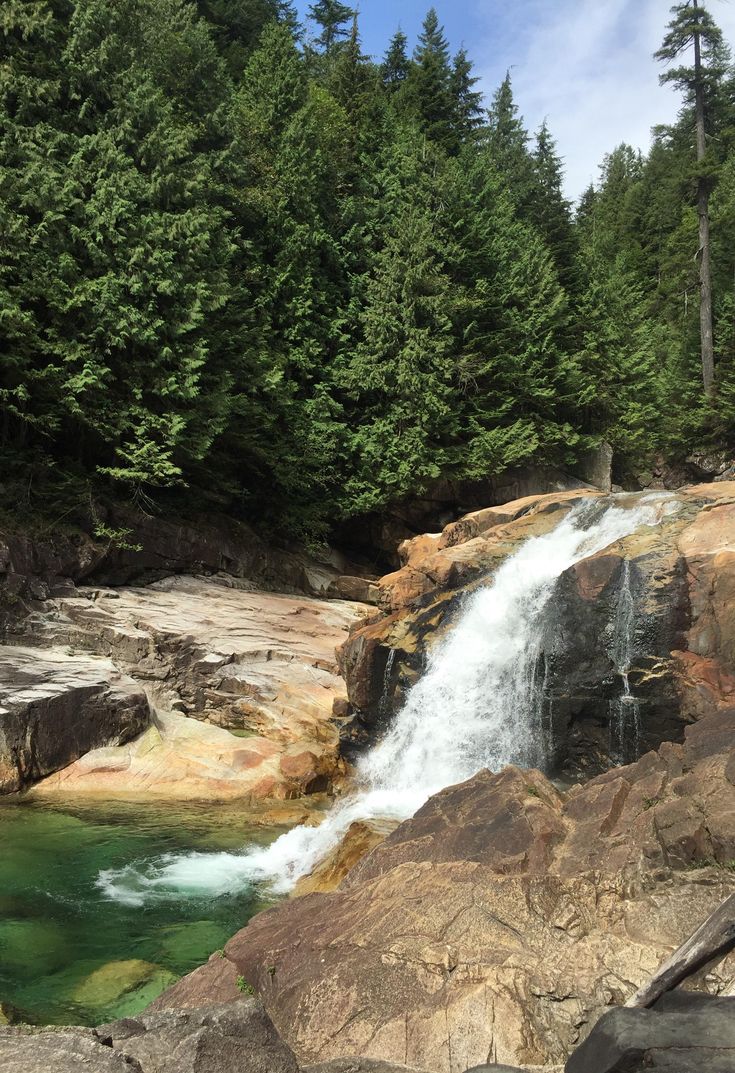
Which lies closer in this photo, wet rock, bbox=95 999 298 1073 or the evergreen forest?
wet rock, bbox=95 999 298 1073

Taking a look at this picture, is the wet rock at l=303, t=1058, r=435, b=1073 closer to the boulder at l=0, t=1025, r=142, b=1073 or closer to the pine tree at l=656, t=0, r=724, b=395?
the boulder at l=0, t=1025, r=142, b=1073

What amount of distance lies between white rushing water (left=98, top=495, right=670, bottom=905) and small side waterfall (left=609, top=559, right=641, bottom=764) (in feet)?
4.37

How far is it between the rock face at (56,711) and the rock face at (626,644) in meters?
4.33

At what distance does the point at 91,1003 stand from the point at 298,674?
952 centimetres

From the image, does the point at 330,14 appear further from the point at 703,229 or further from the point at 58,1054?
the point at 58,1054

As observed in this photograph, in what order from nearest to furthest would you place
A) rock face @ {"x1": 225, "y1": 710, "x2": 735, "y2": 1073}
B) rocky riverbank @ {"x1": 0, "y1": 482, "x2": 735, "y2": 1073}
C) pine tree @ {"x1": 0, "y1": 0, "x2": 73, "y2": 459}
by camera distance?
rock face @ {"x1": 225, "y1": 710, "x2": 735, "y2": 1073}
rocky riverbank @ {"x1": 0, "y1": 482, "x2": 735, "y2": 1073}
pine tree @ {"x1": 0, "y1": 0, "x2": 73, "y2": 459}

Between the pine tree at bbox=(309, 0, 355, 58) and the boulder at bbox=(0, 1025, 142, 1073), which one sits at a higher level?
the pine tree at bbox=(309, 0, 355, 58)

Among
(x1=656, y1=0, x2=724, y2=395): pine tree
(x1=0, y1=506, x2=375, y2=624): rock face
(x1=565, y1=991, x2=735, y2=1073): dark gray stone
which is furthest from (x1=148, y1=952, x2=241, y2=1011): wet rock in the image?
(x1=656, y1=0, x2=724, y2=395): pine tree

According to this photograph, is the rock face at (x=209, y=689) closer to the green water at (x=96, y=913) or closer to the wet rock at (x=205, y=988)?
the green water at (x=96, y=913)

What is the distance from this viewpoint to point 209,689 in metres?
15.3

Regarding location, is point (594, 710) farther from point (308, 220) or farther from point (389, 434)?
point (308, 220)

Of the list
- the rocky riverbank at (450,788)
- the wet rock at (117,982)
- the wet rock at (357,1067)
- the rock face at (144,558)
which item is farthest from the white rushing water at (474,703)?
the rock face at (144,558)

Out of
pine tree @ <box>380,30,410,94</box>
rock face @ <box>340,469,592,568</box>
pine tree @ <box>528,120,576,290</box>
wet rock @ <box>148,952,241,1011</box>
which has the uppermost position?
pine tree @ <box>380,30,410,94</box>

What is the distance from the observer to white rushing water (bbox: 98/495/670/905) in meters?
11.7
